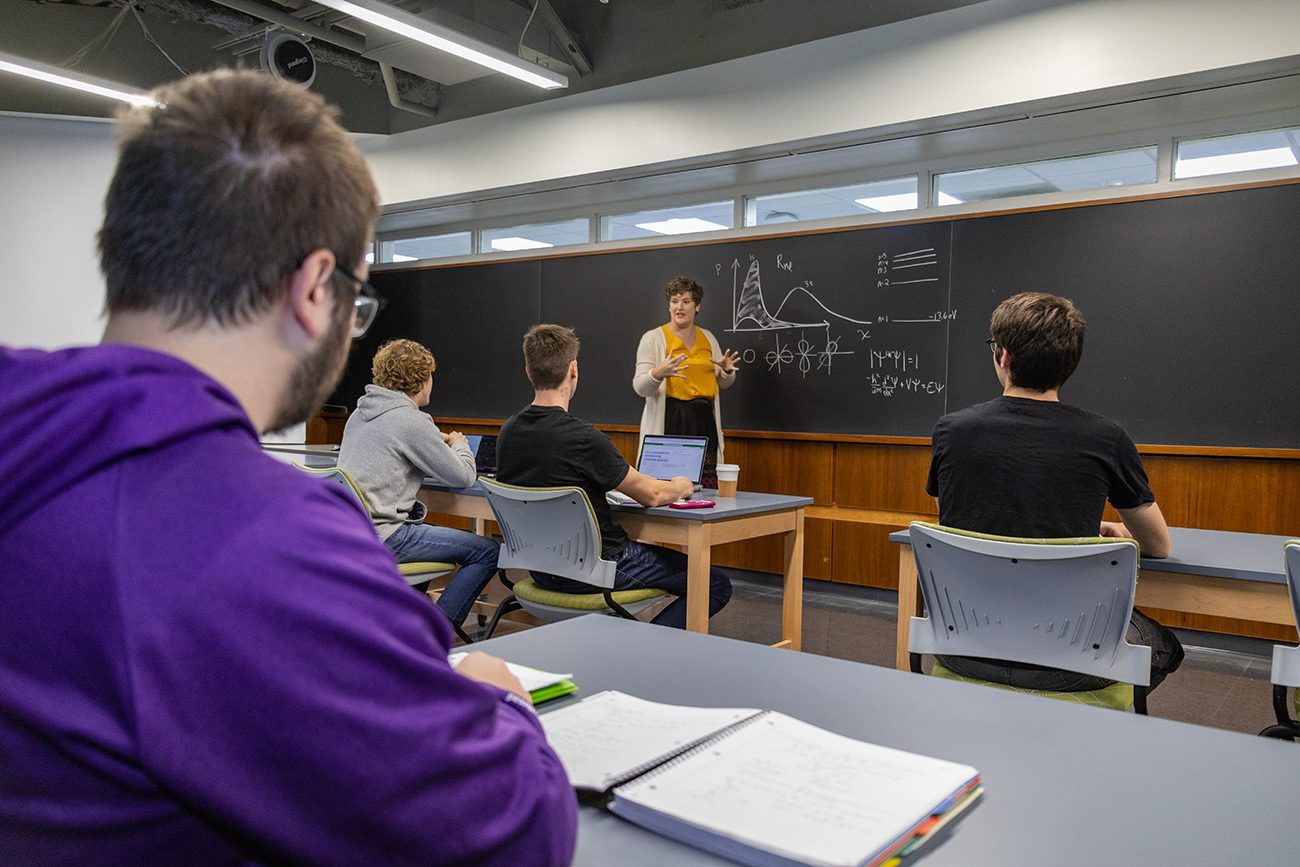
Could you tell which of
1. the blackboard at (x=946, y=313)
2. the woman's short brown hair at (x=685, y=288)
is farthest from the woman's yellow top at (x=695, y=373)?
the blackboard at (x=946, y=313)

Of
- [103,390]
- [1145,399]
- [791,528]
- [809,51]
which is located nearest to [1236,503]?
[1145,399]

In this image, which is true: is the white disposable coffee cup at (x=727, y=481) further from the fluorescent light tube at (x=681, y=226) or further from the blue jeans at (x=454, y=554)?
the fluorescent light tube at (x=681, y=226)

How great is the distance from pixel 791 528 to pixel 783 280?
92.8 inches

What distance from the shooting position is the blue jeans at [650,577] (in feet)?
10.00

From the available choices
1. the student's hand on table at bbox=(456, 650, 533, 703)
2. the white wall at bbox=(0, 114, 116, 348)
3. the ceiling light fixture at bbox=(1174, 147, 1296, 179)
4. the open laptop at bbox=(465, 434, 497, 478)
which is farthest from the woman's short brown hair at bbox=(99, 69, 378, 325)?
the white wall at bbox=(0, 114, 116, 348)

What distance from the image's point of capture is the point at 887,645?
13.5 ft

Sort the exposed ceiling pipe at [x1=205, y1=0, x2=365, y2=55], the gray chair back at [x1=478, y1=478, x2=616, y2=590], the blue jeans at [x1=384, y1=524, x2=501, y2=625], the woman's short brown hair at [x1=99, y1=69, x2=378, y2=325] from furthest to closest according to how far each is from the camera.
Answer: the exposed ceiling pipe at [x1=205, y1=0, x2=365, y2=55] < the blue jeans at [x1=384, y1=524, x2=501, y2=625] < the gray chair back at [x1=478, y1=478, x2=616, y2=590] < the woman's short brown hair at [x1=99, y1=69, x2=378, y2=325]

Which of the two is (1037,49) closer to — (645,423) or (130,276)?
(645,423)

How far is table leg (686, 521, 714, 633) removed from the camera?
9.95 ft

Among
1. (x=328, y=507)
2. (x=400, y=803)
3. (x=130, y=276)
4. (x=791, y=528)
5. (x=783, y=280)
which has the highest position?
(x=783, y=280)

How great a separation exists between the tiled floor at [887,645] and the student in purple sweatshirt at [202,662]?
9.46ft

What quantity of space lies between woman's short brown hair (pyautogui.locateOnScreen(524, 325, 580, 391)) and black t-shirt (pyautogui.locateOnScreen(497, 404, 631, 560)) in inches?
4.4

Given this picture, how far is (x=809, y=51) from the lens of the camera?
192 inches

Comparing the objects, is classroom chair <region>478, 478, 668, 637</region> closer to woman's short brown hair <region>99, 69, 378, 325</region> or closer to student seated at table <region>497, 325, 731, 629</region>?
student seated at table <region>497, 325, 731, 629</region>
